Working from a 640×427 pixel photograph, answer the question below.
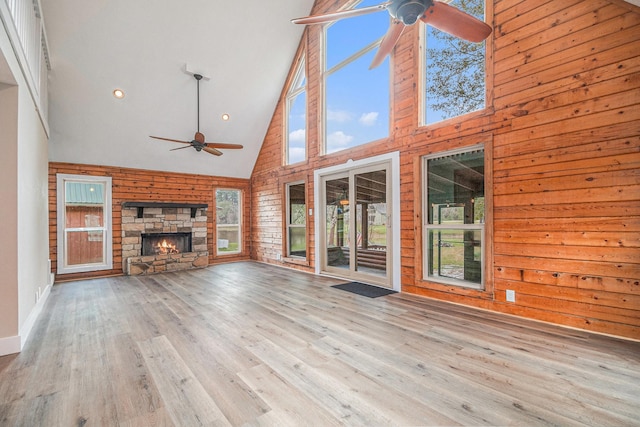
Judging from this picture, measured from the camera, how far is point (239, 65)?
604 cm

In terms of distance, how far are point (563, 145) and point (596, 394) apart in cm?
228

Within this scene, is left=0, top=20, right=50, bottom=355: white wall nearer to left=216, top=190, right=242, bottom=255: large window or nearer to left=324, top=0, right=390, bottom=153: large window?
left=324, top=0, right=390, bottom=153: large window

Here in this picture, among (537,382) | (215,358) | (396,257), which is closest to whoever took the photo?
(537,382)

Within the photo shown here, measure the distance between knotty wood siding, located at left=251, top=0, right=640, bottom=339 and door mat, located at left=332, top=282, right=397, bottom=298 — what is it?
72cm

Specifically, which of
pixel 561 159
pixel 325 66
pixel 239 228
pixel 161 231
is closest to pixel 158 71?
pixel 325 66

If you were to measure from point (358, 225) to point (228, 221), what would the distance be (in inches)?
172

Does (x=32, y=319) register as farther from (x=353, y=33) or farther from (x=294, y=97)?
(x=353, y=33)

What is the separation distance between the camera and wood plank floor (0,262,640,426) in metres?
1.71

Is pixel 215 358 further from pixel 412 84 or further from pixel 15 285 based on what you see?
pixel 412 84

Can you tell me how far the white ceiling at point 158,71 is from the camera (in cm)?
468

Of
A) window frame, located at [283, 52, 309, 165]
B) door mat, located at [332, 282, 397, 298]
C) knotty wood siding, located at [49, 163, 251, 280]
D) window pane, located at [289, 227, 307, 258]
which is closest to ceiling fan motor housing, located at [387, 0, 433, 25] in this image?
door mat, located at [332, 282, 397, 298]

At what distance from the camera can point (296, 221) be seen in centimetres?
682

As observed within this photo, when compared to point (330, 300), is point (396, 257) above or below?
above

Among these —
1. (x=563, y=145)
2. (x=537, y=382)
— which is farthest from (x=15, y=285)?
(x=563, y=145)
